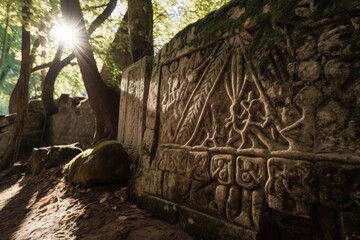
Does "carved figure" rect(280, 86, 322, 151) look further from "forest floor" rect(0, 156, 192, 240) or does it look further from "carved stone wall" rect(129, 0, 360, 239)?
"forest floor" rect(0, 156, 192, 240)

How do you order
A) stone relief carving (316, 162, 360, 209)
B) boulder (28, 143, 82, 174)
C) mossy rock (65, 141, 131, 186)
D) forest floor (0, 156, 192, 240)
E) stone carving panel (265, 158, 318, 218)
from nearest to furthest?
stone relief carving (316, 162, 360, 209) < stone carving panel (265, 158, 318, 218) < forest floor (0, 156, 192, 240) < mossy rock (65, 141, 131, 186) < boulder (28, 143, 82, 174)

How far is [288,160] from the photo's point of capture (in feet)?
5.20

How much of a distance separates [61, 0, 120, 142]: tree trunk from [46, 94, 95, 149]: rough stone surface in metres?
1.71

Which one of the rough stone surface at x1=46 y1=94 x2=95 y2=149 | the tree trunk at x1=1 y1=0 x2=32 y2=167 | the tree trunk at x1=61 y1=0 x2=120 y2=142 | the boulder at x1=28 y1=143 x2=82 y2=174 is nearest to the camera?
the boulder at x1=28 y1=143 x2=82 y2=174

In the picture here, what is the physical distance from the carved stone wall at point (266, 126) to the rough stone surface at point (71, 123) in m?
4.99

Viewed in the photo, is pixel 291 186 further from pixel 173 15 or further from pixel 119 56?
pixel 173 15

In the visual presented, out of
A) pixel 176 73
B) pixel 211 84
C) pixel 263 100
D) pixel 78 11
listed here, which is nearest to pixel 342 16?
pixel 263 100

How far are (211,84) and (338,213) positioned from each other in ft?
4.50

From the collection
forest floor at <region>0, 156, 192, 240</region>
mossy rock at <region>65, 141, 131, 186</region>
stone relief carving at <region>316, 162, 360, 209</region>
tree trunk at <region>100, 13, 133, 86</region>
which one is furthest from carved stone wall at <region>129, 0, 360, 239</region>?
tree trunk at <region>100, 13, 133, 86</region>

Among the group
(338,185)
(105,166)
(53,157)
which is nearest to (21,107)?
(53,157)

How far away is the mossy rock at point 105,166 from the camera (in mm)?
3375

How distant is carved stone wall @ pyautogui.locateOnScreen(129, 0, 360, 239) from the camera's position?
1.41 m

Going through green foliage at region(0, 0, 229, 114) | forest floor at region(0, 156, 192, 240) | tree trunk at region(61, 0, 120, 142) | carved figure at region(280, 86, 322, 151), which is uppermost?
green foliage at region(0, 0, 229, 114)

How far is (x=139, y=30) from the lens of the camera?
5.42m
